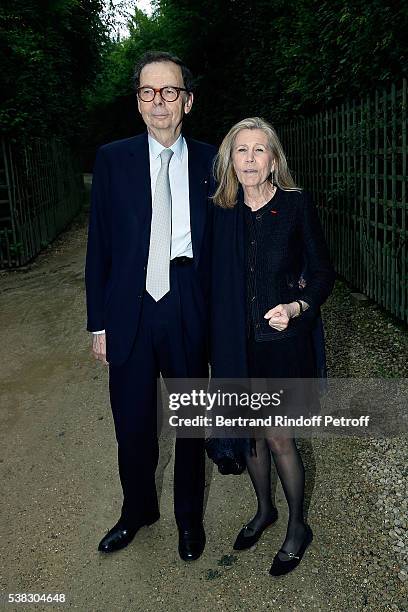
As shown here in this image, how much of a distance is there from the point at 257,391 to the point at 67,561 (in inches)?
48.3

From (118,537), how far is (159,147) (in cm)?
185

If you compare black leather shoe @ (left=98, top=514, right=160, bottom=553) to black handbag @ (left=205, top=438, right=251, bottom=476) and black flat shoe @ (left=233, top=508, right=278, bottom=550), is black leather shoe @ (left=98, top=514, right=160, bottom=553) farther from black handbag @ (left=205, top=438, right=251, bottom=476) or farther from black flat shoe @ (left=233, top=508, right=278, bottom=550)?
black handbag @ (left=205, top=438, right=251, bottom=476)

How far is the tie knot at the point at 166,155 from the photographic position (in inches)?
100

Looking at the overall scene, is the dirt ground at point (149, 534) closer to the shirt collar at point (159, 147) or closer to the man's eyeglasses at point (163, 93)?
the shirt collar at point (159, 147)

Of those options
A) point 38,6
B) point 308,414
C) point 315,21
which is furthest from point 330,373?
point 38,6

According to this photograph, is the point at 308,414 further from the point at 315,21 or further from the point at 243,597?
the point at 315,21

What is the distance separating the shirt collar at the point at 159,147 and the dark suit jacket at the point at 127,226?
2 cm

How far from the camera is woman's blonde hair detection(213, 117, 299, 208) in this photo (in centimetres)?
243

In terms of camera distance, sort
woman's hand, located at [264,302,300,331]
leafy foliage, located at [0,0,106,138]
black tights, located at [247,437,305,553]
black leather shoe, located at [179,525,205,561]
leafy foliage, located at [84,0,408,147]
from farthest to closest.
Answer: leafy foliage, located at [0,0,106,138] < leafy foliage, located at [84,0,408,147] < black leather shoe, located at [179,525,205,561] < black tights, located at [247,437,305,553] < woman's hand, located at [264,302,300,331]

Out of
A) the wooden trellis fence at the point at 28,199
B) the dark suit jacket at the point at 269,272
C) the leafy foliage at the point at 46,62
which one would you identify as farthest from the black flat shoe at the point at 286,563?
the leafy foliage at the point at 46,62

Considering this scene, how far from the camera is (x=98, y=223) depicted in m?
2.61

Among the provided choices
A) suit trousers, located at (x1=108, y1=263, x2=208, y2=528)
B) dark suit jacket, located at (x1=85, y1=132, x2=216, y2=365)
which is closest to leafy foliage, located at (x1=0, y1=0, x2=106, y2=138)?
dark suit jacket, located at (x1=85, y1=132, x2=216, y2=365)

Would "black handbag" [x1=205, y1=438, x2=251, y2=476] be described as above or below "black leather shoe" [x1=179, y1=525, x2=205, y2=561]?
above

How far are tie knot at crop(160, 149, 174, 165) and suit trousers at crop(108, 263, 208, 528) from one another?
45 centimetres
